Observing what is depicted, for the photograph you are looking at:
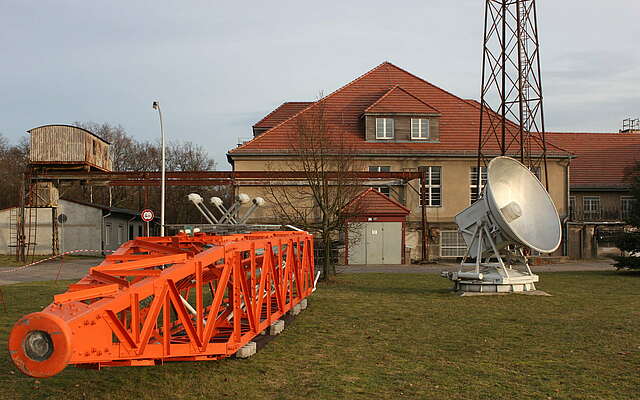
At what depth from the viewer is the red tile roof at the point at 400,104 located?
41.8 m

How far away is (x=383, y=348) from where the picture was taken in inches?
463

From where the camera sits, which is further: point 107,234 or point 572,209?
point 572,209

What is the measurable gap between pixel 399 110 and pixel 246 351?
33440mm

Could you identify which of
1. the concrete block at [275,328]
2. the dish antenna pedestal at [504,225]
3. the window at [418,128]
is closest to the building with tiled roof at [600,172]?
the window at [418,128]

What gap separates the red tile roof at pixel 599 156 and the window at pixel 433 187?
43.0 feet

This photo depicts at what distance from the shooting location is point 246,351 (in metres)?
9.82

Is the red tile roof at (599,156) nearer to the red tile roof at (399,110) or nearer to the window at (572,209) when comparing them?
the window at (572,209)

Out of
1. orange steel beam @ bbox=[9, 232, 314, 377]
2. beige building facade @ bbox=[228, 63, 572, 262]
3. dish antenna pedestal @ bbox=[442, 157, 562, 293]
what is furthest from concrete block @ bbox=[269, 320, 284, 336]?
beige building facade @ bbox=[228, 63, 572, 262]

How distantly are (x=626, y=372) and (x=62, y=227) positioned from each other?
3964 centimetres

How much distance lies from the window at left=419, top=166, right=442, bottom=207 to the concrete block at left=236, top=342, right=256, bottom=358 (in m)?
31.8

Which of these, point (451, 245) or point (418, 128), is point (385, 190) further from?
point (451, 245)

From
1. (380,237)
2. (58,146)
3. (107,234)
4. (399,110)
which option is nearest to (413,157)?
(399,110)

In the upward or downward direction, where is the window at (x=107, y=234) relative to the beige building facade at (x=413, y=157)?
downward

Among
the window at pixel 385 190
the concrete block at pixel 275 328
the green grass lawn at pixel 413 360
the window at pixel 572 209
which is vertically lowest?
the green grass lawn at pixel 413 360
